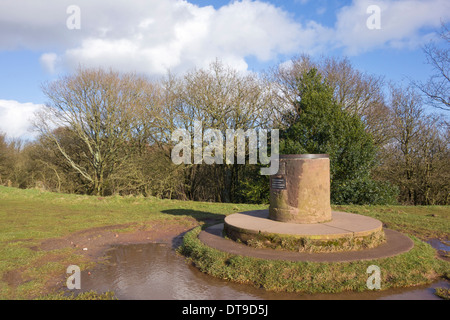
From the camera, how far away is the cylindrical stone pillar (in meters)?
7.04

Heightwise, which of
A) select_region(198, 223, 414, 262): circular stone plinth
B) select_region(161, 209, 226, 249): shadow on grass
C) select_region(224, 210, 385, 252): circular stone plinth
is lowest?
select_region(161, 209, 226, 249): shadow on grass

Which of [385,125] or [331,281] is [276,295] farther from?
[385,125]

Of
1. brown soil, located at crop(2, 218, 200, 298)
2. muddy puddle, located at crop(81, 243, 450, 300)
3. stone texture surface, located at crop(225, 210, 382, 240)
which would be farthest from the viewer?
stone texture surface, located at crop(225, 210, 382, 240)

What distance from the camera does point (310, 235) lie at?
5.99 metres

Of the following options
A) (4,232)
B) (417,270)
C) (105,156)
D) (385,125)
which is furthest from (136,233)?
(385,125)

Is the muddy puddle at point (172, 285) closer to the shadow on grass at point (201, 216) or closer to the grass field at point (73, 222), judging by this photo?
the grass field at point (73, 222)

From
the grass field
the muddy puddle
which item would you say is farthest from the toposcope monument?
the muddy puddle

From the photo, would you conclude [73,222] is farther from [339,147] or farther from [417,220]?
[339,147]

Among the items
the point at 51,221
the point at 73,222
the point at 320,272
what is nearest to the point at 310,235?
the point at 320,272

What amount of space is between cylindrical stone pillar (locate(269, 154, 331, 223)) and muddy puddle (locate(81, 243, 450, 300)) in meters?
2.48

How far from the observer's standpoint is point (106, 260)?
252 inches

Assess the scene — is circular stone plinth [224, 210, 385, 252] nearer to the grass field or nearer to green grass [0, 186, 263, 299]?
the grass field

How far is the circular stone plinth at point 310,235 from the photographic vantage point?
236 inches
